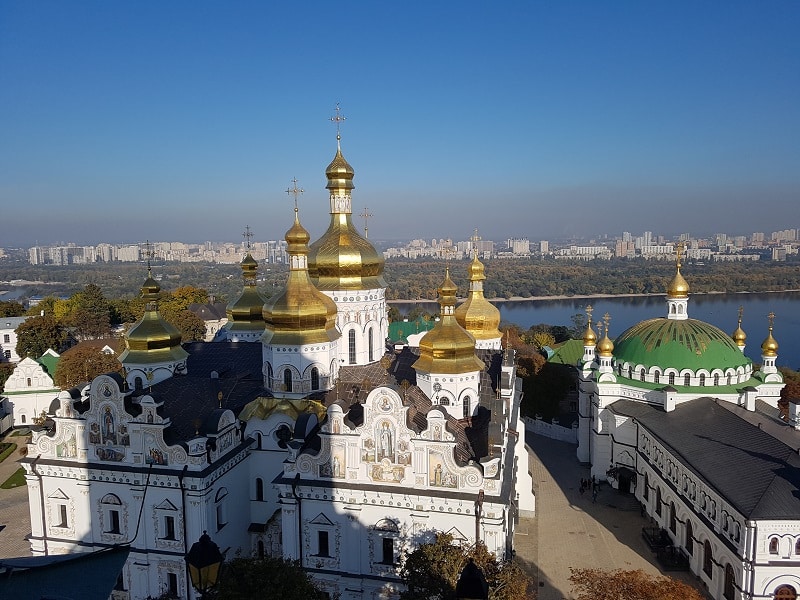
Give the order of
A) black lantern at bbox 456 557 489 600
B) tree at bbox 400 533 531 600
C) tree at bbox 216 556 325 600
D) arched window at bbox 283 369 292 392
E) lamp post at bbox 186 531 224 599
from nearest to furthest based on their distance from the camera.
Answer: black lantern at bbox 456 557 489 600
lamp post at bbox 186 531 224 599
tree at bbox 216 556 325 600
tree at bbox 400 533 531 600
arched window at bbox 283 369 292 392

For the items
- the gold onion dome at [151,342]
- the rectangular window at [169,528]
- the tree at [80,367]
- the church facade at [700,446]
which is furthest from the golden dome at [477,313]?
the tree at [80,367]

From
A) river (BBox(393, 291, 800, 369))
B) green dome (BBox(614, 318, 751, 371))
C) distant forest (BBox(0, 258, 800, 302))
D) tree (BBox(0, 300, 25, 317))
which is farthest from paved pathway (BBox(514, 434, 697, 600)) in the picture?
distant forest (BBox(0, 258, 800, 302))

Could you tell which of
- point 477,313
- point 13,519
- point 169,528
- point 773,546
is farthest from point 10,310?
point 773,546

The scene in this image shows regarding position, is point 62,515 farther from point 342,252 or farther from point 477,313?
point 477,313

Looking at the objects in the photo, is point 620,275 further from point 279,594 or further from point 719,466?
point 279,594

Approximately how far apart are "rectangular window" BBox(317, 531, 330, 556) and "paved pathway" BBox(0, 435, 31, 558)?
7.95m

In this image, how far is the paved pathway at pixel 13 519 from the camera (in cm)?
1635

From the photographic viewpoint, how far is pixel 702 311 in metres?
84.4

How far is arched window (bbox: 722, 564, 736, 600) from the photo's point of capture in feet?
42.3

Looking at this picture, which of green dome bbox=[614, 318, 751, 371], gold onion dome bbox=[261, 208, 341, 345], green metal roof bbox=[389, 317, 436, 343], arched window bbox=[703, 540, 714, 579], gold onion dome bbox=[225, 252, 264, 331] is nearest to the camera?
arched window bbox=[703, 540, 714, 579]

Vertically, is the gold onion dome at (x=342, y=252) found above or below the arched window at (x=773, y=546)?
above

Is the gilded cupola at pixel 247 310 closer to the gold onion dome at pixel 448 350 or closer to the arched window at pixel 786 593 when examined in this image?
the gold onion dome at pixel 448 350

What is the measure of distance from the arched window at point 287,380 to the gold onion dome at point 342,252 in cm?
316

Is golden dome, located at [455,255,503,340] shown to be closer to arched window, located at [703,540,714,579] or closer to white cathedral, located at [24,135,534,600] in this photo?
white cathedral, located at [24,135,534,600]
